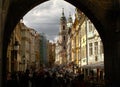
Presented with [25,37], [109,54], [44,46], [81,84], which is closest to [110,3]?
[109,54]

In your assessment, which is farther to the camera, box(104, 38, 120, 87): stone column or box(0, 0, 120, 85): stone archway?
box(0, 0, 120, 85): stone archway

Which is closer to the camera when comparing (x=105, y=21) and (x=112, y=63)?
(x=112, y=63)

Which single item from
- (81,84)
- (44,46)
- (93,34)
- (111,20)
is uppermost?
(44,46)

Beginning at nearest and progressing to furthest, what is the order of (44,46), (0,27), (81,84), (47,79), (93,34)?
(0,27)
(81,84)
(47,79)
(93,34)
(44,46)

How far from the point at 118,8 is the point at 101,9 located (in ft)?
5.36

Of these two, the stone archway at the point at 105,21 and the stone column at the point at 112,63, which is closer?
the stone column at the point at 112,63

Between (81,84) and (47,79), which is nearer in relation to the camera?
(81,84)

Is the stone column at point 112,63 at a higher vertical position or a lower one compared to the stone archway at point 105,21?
lower

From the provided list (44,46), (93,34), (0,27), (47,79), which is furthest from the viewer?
(44,46)

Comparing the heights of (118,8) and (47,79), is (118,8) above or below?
above

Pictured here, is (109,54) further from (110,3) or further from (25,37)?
(25,37)

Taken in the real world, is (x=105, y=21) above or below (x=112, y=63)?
above

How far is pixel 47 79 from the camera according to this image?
23719 mm

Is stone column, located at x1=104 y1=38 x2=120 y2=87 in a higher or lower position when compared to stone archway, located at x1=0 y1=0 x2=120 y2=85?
lower
